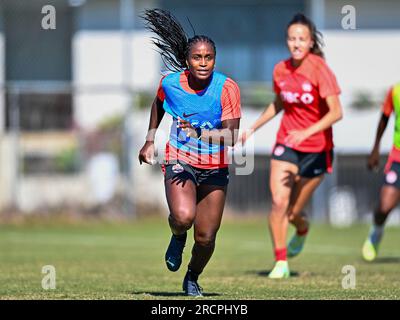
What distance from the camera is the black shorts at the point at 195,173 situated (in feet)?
29.7

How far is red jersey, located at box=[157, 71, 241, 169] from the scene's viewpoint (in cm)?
906

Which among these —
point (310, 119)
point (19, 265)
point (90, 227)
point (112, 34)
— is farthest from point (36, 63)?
point (310, 119)

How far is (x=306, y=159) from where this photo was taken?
12.0 meters

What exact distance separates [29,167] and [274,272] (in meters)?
13.9

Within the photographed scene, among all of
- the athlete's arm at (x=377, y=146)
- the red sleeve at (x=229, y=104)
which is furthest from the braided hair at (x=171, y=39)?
the athlete's arm at (x=377, y=146)

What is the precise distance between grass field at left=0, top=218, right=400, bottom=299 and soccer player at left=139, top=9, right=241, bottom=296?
1.72 ft

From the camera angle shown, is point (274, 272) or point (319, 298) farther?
point (274, 272)

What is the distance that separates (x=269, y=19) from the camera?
27453 millimetres

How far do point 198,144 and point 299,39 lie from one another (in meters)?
2.88

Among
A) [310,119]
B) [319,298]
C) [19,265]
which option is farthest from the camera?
[19,265]

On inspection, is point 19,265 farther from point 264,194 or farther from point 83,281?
point 264,194

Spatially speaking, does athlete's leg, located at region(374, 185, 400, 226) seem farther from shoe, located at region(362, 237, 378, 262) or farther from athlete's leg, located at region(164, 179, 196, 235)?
athlete's leg, located at region(164, 179, 196, 235)

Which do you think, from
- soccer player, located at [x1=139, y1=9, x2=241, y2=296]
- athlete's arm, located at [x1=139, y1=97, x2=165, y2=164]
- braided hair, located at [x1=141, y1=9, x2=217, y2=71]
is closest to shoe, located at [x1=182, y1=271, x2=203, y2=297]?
soccer player, located at [x1=139, y1=9, x2=241, y2=296]

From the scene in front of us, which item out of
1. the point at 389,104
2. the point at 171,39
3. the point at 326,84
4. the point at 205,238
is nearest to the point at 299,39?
the point at 326,84
